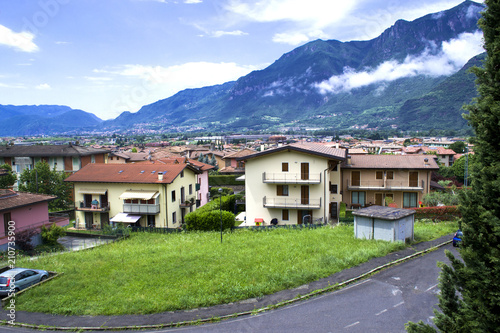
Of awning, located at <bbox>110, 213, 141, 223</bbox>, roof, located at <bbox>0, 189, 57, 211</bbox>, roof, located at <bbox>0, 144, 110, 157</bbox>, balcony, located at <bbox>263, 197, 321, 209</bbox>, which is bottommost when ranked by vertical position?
awning, located at <bbox>110, 213, 141, 223</bbox>

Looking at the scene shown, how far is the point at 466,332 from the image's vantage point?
7543 millimetres

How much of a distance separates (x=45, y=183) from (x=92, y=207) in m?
12.6

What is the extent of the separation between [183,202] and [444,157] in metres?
67.8

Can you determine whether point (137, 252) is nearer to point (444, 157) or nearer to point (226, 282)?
point (226, 282)

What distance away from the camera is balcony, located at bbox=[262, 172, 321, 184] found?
34.6 meters

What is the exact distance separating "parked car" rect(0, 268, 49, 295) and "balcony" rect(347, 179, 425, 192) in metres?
30.6

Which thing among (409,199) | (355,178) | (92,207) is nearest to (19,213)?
(92,207)

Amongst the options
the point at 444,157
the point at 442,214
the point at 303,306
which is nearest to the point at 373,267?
the point at 303,306

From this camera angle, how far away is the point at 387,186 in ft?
129

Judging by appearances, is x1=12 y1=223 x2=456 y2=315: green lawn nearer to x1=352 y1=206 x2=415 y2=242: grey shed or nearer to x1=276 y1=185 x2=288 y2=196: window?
x1=352 y1=206 x2=415 y2=242: grey shed

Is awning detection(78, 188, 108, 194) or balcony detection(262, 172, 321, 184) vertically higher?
balcony detection(262, 172, 321, 184)

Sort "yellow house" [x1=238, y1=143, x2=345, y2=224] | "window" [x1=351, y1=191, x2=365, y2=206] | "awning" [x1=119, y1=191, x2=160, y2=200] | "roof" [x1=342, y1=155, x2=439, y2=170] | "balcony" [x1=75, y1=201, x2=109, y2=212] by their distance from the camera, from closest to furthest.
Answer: "yellow house" [x1=238, y1=143, x2=345, y2=224] → "awning" [x1=119, y1=191, x2=160, y2=200] → "balcony" [x1=75, y1=201, x2=109, y2=212] → "roof" [x1=342, y1=155, x2=439, y2=170] → "window" [x1=351, y1=191, x2=365, y2=206]

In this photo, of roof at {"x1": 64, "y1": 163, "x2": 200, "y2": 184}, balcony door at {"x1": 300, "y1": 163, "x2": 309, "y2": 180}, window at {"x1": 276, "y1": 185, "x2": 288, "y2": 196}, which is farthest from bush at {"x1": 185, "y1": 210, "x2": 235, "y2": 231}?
balcony door at {"x1": 300, "y1": 163, "x2": 309, "y2": 180}

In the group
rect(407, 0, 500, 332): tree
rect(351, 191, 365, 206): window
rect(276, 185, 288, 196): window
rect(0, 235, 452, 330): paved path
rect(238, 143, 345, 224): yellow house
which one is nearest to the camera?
rect(407, 0, 500, 332): tree
